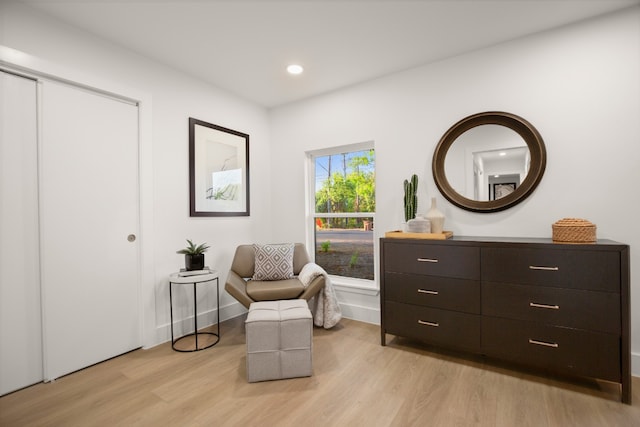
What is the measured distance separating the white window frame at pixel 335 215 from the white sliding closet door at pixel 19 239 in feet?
7.93

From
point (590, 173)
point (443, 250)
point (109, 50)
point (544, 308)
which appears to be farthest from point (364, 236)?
point (109, 50)

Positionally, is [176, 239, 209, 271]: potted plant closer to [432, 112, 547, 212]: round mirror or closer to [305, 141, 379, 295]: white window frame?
[305, 141, 379, 295]: white window frame

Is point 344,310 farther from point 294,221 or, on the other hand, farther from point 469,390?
point 469,390

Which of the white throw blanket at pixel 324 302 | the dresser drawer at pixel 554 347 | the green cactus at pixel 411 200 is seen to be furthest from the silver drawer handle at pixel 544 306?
the white throw blanket at pixel 324 302

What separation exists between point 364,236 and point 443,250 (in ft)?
3.66

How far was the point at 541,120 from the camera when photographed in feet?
7.75

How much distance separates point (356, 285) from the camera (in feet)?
10.7

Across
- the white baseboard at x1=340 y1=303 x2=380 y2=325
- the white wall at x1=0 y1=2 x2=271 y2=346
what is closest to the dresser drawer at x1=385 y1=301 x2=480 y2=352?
the white baseboard at x1=340 y1=303 x2=380 y2=325

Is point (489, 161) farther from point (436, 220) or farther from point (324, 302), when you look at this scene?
point (324, 302)

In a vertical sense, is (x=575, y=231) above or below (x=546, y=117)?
below

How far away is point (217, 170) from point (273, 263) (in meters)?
1.17

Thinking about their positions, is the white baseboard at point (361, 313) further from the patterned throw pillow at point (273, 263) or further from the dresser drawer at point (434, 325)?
the patterned throw pillow at point (273, 263)

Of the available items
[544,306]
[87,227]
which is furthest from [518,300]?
[87,227]

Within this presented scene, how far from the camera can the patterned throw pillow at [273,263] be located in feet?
10.00
